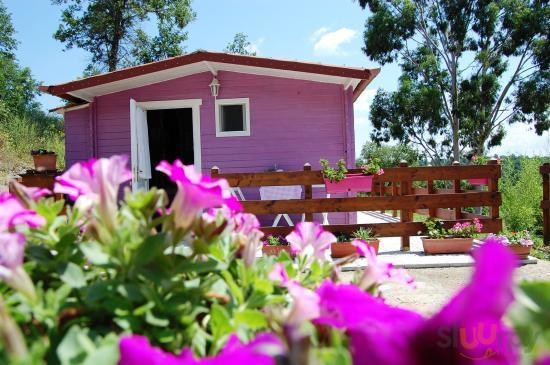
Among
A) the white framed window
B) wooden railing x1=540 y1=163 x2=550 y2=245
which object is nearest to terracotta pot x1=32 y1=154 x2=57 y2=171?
the white framed window

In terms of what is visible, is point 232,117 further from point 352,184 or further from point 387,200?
point 387,200

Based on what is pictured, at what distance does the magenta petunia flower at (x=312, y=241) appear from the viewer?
99cm

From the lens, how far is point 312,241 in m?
1.02

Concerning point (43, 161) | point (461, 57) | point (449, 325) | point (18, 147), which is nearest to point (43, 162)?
point (43, 161)

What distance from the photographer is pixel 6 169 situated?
1667 cm

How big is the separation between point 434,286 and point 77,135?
7.39 m

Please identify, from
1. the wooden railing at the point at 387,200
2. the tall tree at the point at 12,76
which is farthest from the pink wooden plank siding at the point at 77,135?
the tall tree at the point at 12,76

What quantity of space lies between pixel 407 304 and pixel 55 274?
12.6 ft

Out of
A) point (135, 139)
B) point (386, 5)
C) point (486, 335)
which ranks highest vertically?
point (386, 5)

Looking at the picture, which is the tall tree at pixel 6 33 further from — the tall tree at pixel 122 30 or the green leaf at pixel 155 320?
the green leaf at pixel 155 320

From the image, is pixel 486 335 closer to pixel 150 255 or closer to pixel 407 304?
pixel 150 255

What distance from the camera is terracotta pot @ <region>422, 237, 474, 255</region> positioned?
21.5ft

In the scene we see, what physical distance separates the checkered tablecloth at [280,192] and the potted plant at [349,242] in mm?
1406

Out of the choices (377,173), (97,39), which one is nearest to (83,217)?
(377,173)
